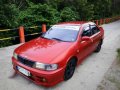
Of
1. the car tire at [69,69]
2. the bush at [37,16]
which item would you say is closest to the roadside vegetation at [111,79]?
the car tire at [69,69]

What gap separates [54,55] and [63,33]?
1341 millimetres

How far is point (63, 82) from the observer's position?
4141mm

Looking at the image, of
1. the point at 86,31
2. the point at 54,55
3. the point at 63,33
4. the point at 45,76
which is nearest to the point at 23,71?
the point at 45,76

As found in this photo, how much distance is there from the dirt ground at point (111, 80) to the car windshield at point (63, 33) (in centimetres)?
149

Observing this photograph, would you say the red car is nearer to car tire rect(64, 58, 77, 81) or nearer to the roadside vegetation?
car tire rect(64, 58, 77, 81)

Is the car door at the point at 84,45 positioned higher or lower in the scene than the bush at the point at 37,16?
lower

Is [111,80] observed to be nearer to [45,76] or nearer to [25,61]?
[45,76]

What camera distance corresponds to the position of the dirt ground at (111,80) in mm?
4023

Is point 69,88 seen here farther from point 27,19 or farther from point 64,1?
point 64,1

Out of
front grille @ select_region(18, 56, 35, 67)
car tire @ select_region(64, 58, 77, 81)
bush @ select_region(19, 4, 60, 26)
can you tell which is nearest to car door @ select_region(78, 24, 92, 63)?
car tire @ select_region(64, 58, 77, 81)

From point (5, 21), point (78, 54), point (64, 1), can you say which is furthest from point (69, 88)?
point (64, 1)

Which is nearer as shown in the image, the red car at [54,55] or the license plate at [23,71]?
the red car at [54,55]

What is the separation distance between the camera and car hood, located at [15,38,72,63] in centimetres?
372

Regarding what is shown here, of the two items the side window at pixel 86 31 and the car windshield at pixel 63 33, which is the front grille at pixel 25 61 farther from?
the side window at pixel 86 31
